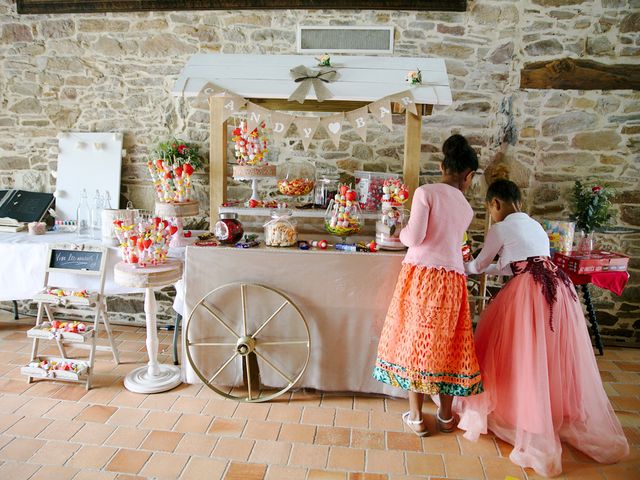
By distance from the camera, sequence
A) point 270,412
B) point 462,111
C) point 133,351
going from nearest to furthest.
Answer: point 270,412 → point 133,351 → point 462,111

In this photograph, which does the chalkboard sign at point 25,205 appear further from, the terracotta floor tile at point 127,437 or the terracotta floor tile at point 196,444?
the terracotta floor tile at point 196,444

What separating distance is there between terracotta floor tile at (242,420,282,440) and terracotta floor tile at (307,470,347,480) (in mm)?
396

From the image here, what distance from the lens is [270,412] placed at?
3.21 m

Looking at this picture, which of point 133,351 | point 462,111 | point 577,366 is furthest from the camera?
point 462,111

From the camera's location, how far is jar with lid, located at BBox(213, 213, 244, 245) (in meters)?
3.36

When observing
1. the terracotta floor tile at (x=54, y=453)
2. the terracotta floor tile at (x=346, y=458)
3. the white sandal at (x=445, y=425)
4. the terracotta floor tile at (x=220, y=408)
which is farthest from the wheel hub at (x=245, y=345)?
the white sandal at (x=445, y=425)

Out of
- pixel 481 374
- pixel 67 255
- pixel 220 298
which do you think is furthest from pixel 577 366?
pixel 67 255

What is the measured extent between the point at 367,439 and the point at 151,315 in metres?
1.72

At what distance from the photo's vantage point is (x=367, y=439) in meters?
2.95

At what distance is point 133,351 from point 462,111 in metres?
3.63

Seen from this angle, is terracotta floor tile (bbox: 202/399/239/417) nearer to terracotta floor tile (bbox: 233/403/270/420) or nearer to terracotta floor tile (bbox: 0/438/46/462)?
terracotta floor tile (bbox: 233/403/270/420)

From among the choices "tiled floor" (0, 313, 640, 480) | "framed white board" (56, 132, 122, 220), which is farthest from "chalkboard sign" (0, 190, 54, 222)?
"tiled floor" (0, 313, 640, 480)

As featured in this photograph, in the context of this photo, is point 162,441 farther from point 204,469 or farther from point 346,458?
point 346,458

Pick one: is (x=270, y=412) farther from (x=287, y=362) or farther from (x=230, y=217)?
(x=230, y=217)
